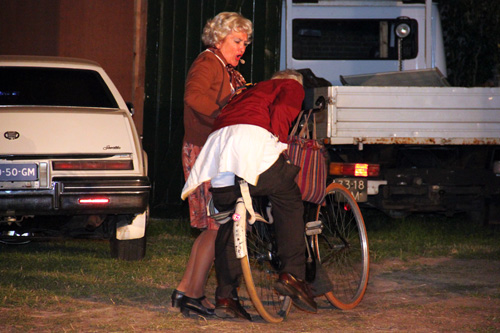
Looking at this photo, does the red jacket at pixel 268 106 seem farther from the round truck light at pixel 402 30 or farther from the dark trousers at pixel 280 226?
the round truck light at pixel 402 30

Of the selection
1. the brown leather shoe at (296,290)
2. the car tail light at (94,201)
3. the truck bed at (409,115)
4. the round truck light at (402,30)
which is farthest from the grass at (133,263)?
the round truck light at (402,30)

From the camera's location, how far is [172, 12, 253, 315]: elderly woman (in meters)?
4.80

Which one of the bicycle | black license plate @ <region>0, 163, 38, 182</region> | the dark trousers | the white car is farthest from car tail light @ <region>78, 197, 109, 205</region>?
the dark trousers

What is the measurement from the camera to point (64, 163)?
5844 mm

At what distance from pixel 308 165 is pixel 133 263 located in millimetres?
2539

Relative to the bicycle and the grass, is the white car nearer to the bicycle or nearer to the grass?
the grass

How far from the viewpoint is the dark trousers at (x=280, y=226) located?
4531 mm

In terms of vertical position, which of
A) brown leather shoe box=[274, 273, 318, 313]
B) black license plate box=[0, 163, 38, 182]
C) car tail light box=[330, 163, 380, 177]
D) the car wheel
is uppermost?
black license plate box=[0, 163, 38, 182]

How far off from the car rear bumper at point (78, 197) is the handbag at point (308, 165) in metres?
1.69

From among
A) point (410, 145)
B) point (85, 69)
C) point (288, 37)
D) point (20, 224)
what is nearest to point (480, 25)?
point (288, 37)

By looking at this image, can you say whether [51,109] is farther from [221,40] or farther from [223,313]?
[223,313]

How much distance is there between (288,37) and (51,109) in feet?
15.3

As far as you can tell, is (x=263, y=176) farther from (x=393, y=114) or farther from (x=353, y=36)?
(x=353, y=36)

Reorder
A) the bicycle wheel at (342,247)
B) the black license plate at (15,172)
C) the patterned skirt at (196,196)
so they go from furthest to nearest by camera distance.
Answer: the black license plate at (15,172) → the bicycle wheel at (342,247) → the patterned skirt at (196,196)
